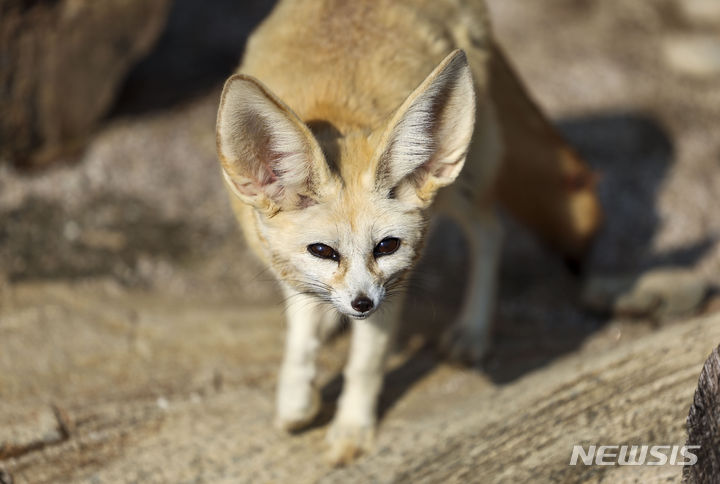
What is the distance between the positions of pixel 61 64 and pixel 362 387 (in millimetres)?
3388

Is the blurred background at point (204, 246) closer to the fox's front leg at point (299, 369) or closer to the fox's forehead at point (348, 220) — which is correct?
the fox's front leg at point (299, 369)

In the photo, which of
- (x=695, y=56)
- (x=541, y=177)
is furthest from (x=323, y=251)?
(x=695, y=56)

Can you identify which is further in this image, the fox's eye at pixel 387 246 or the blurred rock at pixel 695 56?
the blurred rock at pixel 695 56

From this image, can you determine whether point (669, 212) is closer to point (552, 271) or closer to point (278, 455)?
point (552, 271)

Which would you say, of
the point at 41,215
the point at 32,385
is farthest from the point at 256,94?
the point at 41,215

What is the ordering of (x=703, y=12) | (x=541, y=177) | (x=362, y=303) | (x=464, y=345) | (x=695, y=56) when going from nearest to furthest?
(x=362, y=303), (x=464, y=345), (x=541, y=177), (x=695, y=56), (x=703, y=12)

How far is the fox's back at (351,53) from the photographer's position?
3131mm

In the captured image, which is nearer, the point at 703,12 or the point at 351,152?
the point at 351,152

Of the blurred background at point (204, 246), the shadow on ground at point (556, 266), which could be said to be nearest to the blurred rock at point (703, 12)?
the blurred background at point (204, 246)

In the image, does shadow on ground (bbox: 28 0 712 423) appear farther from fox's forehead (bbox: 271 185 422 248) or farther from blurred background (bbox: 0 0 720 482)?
fox's forehead (bbox: 271 185 422 248)

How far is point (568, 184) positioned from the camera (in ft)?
15.8

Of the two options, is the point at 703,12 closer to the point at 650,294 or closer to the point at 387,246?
the point at 650,294

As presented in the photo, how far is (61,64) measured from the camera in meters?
5.49

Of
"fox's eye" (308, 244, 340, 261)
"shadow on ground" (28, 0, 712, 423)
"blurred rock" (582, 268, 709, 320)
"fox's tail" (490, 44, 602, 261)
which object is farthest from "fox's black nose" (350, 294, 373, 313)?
"blurred rock" (582, 268, 709, 320)
